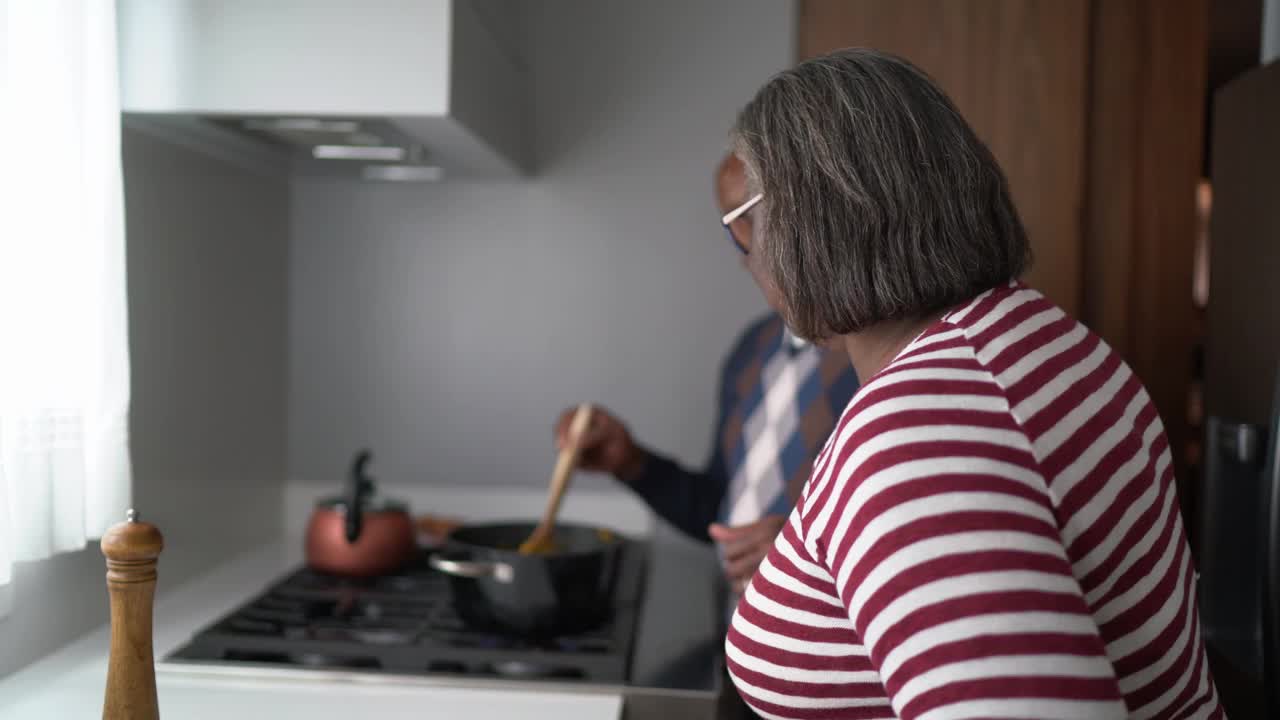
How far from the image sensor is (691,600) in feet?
5.10

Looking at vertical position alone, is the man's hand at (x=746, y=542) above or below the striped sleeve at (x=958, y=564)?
below

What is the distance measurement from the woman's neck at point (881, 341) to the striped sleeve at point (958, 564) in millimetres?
150

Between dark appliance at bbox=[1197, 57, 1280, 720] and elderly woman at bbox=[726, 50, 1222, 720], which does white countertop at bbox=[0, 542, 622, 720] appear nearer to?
elderly woman at bbox=[726, 50, 1222, 720]

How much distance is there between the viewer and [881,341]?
2.65 ft

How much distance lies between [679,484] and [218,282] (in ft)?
2.69

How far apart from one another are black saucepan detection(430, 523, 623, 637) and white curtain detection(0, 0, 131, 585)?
0.39 meters

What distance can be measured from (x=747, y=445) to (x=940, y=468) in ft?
3.23

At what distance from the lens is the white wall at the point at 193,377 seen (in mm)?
1260

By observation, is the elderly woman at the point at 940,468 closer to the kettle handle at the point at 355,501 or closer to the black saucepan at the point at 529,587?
the black saucepan at the point at 529,587

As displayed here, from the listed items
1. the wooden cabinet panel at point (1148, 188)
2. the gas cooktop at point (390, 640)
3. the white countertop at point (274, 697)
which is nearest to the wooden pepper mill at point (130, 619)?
the white countertop at point (274, 697)

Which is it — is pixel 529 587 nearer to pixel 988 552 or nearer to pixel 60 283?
pixel 60 283

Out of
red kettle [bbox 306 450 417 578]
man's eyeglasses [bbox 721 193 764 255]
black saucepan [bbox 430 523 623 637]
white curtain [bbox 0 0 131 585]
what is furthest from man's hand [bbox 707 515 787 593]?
white curtain [bbox 0 0 131 585]

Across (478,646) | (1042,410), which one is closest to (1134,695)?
(1042,410)

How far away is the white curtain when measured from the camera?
40.6 inches
